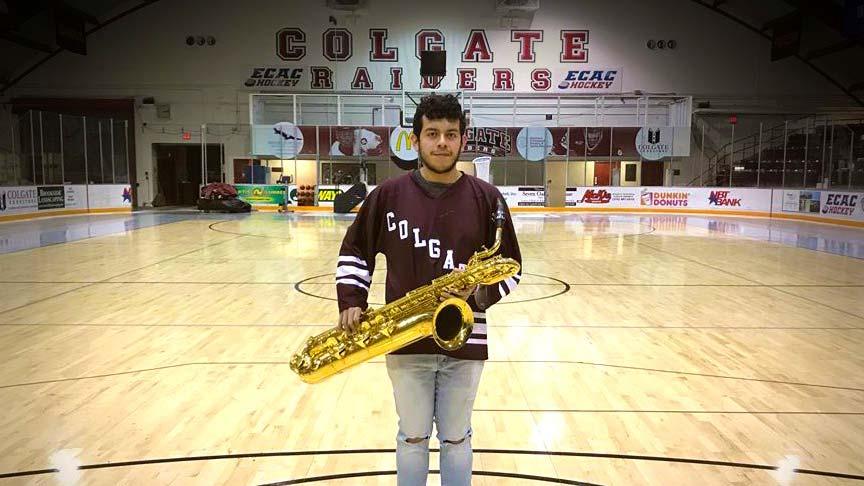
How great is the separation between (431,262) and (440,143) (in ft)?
1.48

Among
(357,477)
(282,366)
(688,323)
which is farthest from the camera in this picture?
(688,323)

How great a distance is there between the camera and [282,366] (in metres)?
5.05

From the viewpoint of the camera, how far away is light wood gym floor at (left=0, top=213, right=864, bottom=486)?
3.32 meters

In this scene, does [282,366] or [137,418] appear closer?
[137,418]

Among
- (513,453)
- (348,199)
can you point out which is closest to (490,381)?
(513,453)

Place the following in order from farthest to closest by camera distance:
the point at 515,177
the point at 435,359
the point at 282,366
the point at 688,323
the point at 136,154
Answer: the point at 136,154, the point at 515,177, the point at 688,323, the point at 282,366, the point at 435,359

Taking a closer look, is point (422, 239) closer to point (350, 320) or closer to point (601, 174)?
point (350, 320)

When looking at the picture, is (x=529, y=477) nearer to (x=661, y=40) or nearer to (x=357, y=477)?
(x=357, y=477)

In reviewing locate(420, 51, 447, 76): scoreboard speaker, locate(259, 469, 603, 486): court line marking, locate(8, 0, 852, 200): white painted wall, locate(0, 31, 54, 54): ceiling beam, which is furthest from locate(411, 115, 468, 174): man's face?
locate(0, 31, 54, 54): ceiling beam

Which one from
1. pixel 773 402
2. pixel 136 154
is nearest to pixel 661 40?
pixel 136 154

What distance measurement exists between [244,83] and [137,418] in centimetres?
2642

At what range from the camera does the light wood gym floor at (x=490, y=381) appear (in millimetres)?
3322

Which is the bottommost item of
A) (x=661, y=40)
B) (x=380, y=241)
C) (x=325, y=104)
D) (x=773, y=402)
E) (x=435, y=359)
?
(x=773, y=402)

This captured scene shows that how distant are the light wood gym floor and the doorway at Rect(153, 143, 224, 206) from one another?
19.7m
